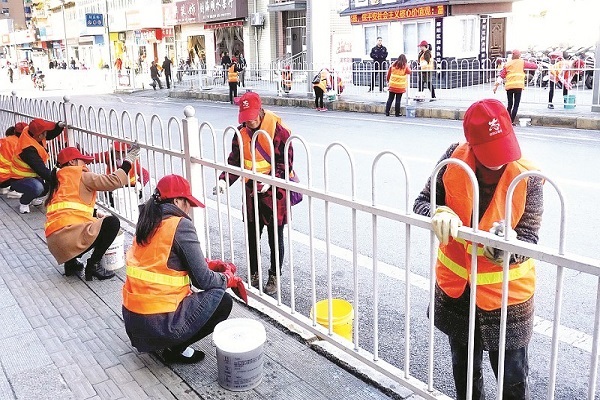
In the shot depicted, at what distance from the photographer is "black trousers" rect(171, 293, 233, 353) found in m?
3.55

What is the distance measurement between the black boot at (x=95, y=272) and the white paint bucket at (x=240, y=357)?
1941 millimetres

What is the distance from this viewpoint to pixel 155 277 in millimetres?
3354

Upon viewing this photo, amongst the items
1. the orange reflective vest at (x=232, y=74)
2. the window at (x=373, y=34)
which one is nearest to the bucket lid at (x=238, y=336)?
the orange reflective vest at (x=232, y=74)

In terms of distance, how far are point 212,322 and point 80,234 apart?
5.85 ft

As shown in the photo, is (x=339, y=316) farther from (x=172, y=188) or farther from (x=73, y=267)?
(x=73, y=267)

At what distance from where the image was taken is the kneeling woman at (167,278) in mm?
3326

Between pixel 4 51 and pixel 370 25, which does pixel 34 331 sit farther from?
pixel 4 51

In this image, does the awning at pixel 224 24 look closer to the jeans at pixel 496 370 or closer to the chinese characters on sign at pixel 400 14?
the chinese characters on sign at pixel 400 14

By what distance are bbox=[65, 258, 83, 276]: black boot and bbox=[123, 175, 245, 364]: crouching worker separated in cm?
175

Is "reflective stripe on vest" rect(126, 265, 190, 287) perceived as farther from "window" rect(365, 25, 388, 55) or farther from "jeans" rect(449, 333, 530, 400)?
"window" rect(365, 25, 388, 55)

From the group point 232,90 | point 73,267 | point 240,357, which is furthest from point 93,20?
point 240,357

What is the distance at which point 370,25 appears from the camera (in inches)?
926

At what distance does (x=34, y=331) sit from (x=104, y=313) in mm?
467

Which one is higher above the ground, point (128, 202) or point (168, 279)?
point (168, 279)
